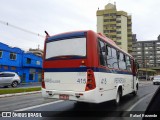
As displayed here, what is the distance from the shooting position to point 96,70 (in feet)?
27.4

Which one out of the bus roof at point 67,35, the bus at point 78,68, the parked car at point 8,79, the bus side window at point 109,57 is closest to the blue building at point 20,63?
the parked car at point 8,79

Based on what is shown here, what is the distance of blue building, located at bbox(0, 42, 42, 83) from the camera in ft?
134

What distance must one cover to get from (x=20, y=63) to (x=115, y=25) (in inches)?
2781

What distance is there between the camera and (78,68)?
8414mm

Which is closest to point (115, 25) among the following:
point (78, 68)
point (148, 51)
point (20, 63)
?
point (148, 51)

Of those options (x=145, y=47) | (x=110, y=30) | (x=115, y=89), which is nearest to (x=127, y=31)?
(x=110, y=30)

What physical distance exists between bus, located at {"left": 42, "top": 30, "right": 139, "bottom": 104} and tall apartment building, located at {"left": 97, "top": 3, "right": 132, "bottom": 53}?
9790 cm

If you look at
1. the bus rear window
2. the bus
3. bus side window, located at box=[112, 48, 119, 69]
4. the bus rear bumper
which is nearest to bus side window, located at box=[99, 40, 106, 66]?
the bus

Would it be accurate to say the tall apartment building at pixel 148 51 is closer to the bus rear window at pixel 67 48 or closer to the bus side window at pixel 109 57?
the bus side window at pixel 109 57

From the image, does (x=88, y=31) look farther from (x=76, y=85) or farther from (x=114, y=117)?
(x=114, y=117)

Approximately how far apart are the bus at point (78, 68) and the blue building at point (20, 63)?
109ft

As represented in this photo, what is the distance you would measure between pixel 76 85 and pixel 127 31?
4285 inches

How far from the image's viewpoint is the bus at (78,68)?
27.0ft

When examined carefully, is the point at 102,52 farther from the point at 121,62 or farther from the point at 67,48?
the point at 121,62
